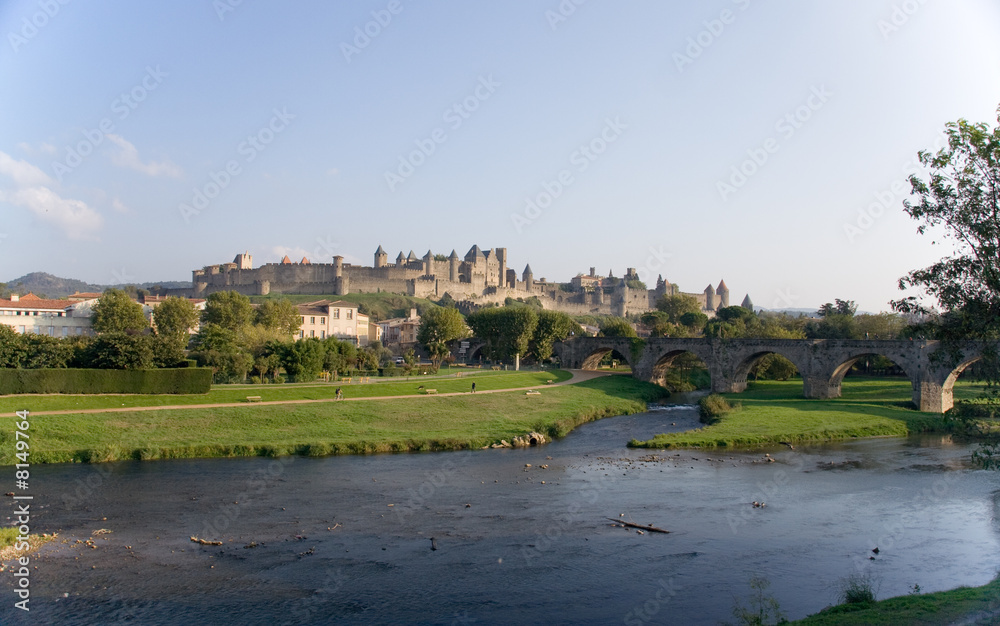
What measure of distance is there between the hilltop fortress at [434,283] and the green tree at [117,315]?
5902 cm

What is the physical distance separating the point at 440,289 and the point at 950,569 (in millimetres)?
111389

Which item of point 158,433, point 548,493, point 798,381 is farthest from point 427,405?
point 798,381

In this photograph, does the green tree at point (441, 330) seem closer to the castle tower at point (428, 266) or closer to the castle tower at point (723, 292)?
the castle tower at point (428, 266)

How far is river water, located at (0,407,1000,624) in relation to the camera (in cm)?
1311

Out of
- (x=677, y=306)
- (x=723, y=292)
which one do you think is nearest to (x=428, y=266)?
(x=677, y=306)

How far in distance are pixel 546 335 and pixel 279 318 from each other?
2241 centimetres

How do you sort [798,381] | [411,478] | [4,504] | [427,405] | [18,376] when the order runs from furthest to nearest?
[798,381] → [427,405] → [18,376] → [411,478] → [4,504]

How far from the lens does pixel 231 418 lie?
2908cm

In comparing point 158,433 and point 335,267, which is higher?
point 335,267

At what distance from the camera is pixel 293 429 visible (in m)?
29.0

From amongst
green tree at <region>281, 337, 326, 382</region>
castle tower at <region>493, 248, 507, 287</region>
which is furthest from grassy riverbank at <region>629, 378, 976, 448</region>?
castle tower at <region>493, 248, 507, 287</region>

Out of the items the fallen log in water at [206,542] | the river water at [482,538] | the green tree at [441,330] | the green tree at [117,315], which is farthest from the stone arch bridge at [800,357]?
the green tree at [117,315]

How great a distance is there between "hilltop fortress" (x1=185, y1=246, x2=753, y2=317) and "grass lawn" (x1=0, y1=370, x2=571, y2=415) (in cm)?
7194

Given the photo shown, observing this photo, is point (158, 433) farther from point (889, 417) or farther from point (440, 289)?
point (440, 289)
